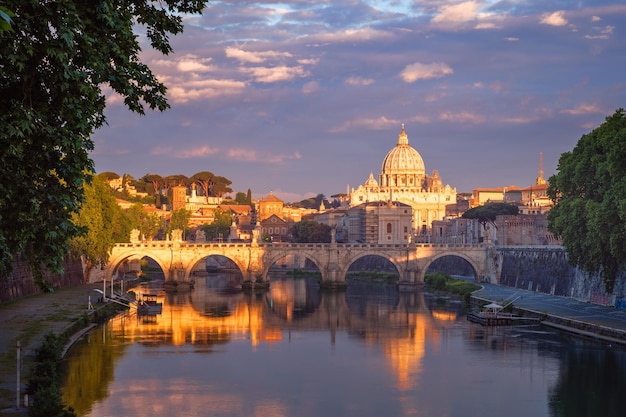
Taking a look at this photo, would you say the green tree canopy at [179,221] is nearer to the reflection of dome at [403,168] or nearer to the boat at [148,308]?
the boat at [148,308]

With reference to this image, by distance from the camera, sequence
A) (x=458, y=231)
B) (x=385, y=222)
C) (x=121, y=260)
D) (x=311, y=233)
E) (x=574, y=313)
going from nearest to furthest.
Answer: (x=574, y=313) → (x=121, y=260) → (x=311, y=233) → (x=385, y=222) → (x=458, y=231)

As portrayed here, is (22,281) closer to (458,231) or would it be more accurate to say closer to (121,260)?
(121,260)

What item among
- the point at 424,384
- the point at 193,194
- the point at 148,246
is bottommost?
the point at 424,384

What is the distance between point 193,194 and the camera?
578 feet

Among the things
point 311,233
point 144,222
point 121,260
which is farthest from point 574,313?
point 311,233

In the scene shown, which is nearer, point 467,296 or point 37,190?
point 37,190

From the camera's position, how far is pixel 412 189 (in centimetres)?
18950

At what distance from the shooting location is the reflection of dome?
195m

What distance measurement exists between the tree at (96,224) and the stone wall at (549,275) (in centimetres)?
3307

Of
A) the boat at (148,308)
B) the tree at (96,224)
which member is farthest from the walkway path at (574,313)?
the tree at (96,224)

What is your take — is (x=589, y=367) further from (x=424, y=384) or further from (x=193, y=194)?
(x=193, y=194)

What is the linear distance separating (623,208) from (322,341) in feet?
51.4

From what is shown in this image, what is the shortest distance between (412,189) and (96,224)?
12569 centimetres

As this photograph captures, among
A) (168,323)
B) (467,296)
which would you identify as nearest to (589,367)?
(168,323)
